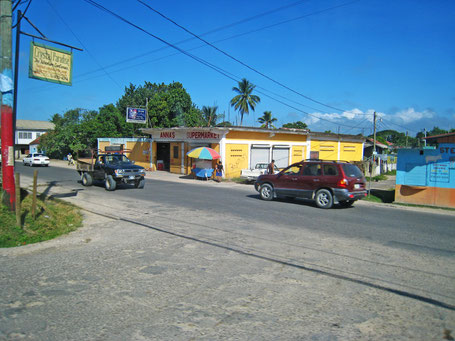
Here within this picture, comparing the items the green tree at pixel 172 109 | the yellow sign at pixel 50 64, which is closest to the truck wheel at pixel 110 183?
the yellow sign at pixel 50 64

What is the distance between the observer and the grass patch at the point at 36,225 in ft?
24.8

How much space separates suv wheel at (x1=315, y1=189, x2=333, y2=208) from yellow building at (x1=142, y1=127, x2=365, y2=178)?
1244cm

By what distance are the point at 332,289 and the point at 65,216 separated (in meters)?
7.84

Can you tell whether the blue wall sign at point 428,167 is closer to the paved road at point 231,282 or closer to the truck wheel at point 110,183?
Result: the paved road at point 231,282

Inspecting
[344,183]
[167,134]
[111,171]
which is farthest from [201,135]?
[344,183]

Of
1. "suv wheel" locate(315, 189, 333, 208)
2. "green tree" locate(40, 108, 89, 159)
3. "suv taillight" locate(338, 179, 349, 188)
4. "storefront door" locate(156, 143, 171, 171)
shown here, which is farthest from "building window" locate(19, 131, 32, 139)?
"suv taillight" locate(338, 179, 349, 188)

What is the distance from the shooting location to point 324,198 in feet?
43.1

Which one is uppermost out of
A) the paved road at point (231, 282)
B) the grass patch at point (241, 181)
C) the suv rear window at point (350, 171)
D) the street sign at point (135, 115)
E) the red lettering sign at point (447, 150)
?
the street sign at point (135, 115)

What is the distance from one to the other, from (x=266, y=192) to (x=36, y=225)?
9.17 m

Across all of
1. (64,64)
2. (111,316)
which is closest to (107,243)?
(111,316)

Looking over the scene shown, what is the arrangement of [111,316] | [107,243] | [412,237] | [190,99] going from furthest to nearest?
1. [190,99]
2. [412,237]
3. [107,243]
4. [111,316]

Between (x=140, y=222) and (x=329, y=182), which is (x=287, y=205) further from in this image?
(x=140, y=222)

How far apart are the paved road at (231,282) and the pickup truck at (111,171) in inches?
302

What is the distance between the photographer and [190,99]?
46750mm
